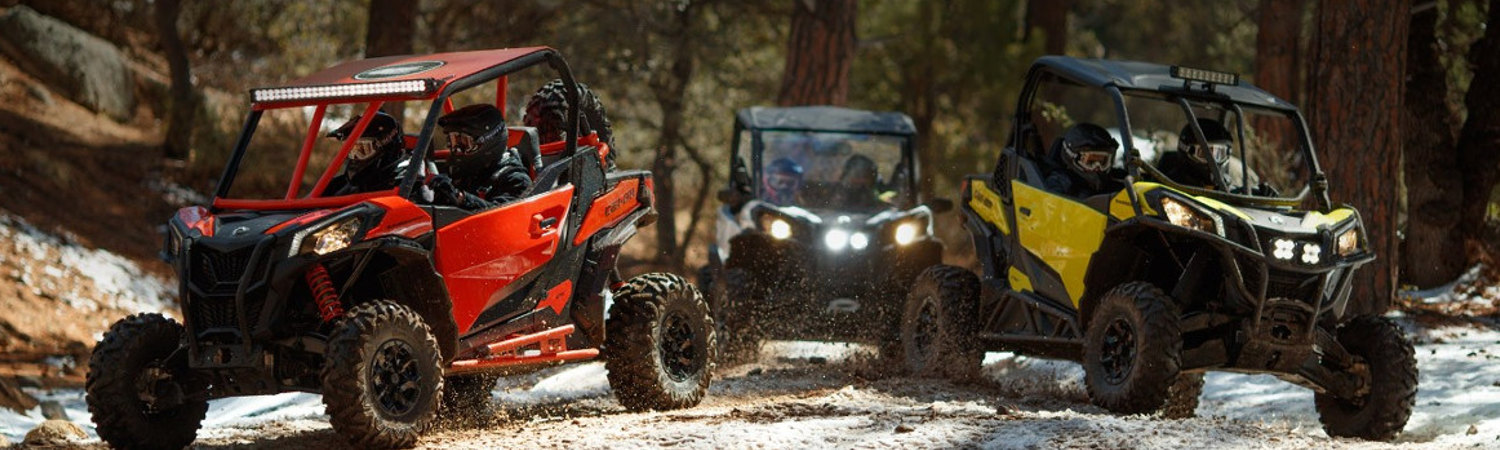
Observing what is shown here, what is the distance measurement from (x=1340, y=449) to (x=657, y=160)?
17226mm

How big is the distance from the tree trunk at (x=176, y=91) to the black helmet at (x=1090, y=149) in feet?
49.1

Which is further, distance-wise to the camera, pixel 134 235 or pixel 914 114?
pixel 914 114

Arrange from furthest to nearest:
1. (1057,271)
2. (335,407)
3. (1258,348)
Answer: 1. (1057,271)
2. (1258,348)
3. (335,407)

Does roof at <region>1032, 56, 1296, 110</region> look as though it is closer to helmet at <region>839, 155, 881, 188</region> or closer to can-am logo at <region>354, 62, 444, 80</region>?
can-am logo at <region>354, 62, 444, 80</region>

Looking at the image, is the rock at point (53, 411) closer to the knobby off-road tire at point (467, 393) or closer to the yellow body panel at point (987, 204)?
the knobby off-road tire at point (467, 393)

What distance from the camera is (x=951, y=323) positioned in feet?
35.9

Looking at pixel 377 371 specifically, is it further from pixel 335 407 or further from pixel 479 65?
pixel 479 65

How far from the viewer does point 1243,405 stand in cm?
1064

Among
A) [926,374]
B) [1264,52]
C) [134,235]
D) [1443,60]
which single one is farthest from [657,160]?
[926,374]

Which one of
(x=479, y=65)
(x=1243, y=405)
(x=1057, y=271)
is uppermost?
(x=479, y=65)

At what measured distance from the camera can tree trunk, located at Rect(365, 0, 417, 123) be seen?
1695 cm

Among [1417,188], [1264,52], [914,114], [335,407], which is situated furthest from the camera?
[914,114]

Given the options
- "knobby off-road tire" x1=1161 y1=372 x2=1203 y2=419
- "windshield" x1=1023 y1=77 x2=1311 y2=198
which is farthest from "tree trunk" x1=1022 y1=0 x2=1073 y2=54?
"knobby off-road tire" x1=1161 y1=372 x2=1203 y2=419

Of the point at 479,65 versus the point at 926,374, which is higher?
the point at 479,65
